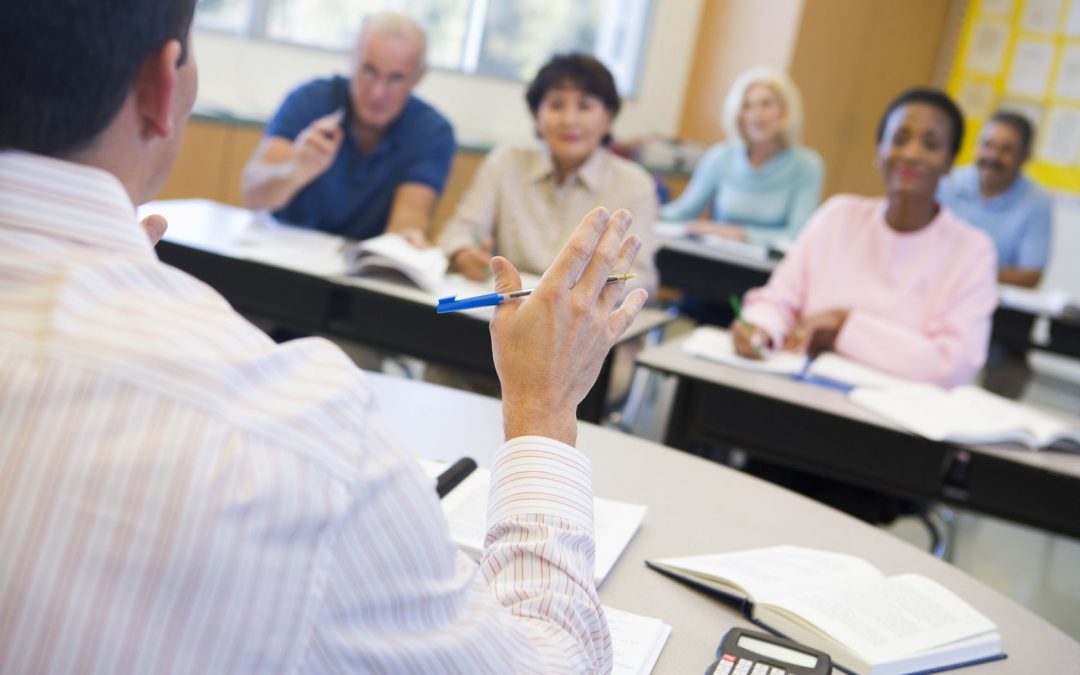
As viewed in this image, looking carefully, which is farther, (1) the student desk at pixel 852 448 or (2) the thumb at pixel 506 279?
(1) the student desk at pixel 852 448

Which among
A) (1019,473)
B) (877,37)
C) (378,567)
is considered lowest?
(1019,473)

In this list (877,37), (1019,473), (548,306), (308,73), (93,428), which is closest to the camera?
(93,428)

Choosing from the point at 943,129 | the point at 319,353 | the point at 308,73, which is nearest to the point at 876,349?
the point at 943,129

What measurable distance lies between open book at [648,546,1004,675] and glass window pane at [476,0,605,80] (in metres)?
4.92

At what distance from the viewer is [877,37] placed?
279 inches

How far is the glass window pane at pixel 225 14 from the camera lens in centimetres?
488

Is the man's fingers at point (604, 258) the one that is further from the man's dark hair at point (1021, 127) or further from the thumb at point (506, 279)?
the man's dark hair at point (1021, 127)

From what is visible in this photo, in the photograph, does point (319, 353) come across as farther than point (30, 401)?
Yes

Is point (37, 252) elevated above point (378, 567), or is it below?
above

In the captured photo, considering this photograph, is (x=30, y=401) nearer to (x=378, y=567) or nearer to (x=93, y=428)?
(x=93, y=428)

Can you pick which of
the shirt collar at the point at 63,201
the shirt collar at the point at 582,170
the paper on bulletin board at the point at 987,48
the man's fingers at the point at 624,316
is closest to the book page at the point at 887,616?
the man's fingers at the point at 624,316

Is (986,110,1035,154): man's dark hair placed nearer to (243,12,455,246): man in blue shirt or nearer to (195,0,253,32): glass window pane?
(243,12,455,246): man in blue shirt

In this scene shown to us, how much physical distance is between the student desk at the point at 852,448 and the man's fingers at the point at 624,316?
1.21m

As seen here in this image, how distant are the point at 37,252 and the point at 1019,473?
1.90 m
